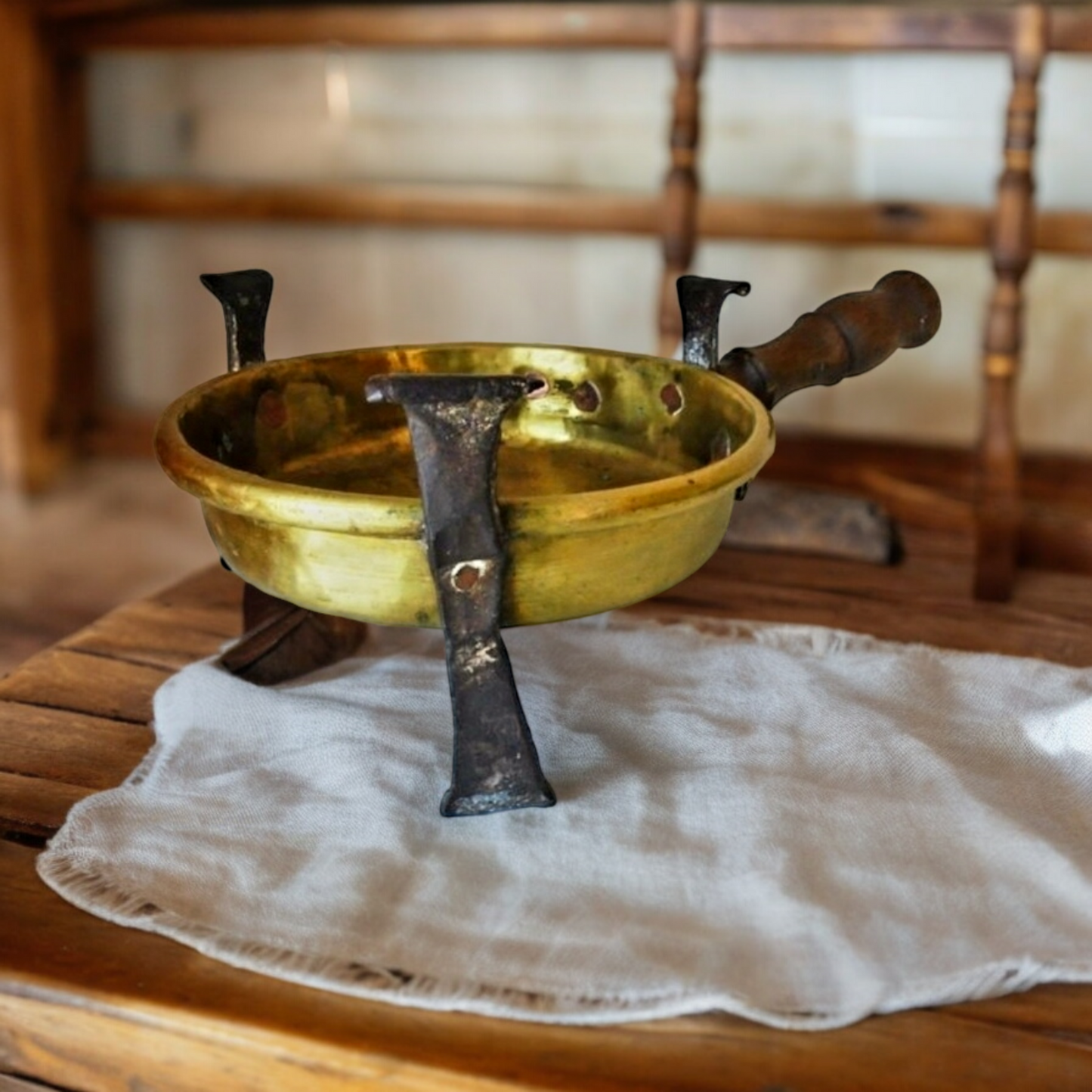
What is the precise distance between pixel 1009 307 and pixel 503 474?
0.56 meters

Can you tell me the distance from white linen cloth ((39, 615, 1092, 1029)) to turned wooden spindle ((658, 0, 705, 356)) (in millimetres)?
482

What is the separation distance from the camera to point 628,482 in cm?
78

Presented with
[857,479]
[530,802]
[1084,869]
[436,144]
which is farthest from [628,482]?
[436,144]

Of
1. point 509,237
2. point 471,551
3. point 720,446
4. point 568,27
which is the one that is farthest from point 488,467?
point 509,237

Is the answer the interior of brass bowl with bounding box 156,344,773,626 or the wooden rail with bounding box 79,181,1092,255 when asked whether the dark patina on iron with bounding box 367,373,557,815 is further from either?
the wooden rail with bounding box 79,181,1092,255

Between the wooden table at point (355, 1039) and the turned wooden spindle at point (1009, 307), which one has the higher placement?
the turned wooden spindle at point (1009, 307)

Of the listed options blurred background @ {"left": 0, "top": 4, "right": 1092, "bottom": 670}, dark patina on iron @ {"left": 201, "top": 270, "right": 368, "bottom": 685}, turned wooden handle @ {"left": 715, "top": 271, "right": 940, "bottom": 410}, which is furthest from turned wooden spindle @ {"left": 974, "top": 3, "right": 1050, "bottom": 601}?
dark patina on iron @ {"left": 201, "top": 270, "right": 368, "bottom": 685}

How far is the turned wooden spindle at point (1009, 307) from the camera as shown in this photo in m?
1.10

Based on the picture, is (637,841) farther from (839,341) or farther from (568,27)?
(568,27)

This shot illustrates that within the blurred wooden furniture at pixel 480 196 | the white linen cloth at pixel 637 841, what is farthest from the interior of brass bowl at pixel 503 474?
the blurred wooden furniture at pixel 480 196

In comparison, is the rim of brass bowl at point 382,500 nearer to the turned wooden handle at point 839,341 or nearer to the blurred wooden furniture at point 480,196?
the turned wooden handle at point 839,341

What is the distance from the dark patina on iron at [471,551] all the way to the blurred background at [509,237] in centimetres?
97

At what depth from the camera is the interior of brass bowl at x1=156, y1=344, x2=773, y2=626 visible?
584 millimetres

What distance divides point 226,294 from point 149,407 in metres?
1.22
